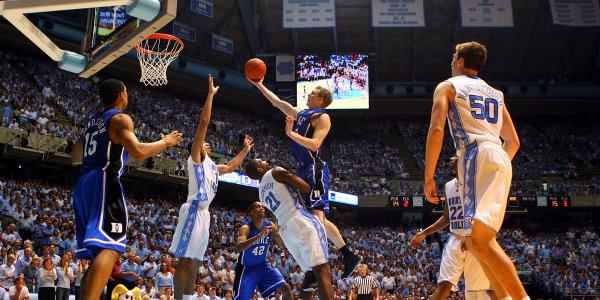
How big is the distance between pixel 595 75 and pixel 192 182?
33.5 metres

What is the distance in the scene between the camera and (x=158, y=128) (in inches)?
1035

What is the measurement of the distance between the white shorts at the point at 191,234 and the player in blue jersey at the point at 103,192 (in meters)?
1.77

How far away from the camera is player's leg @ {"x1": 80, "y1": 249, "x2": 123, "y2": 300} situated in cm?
399

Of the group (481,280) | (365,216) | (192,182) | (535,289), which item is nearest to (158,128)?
(365,216)

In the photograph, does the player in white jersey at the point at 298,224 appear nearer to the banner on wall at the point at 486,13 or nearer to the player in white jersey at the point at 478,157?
the player in white jersey at the point at 478,157

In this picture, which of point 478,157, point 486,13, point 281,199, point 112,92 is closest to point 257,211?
point 281,199

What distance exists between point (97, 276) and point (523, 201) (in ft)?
→ 93.0

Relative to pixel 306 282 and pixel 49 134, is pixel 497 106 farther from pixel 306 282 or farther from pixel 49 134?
pixel 49 134

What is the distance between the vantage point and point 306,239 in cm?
571

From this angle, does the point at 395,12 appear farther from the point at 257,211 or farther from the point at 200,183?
the point at 200,183

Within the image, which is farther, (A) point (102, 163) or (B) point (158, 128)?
(B) point (158, 128)

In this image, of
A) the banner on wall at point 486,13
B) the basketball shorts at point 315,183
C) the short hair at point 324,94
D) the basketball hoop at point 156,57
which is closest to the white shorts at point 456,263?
the basketball shorts at point 315,183

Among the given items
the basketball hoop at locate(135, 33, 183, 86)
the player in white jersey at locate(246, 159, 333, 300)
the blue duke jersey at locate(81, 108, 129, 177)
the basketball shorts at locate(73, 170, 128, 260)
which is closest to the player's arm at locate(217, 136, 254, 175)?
the player in white jersey at locate(246, 159, 333, 300)

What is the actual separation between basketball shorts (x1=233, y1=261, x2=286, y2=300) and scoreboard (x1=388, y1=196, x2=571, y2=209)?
22.4 m
